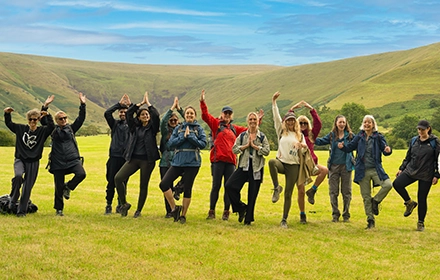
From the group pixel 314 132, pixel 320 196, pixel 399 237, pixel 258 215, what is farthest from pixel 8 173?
pixel 399 237

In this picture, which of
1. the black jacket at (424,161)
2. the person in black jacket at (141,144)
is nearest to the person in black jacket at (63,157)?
the person in black jacket at (141,144)

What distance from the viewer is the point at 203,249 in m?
10.7

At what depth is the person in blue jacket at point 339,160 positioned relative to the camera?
14609 millimetres

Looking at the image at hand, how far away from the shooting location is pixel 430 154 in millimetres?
13422

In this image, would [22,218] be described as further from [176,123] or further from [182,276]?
[182,276]

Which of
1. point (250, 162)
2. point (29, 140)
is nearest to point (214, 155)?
point (250, 162)

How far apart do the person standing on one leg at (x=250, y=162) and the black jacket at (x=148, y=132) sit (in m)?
2.02

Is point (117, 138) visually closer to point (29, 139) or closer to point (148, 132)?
point (148, 132)

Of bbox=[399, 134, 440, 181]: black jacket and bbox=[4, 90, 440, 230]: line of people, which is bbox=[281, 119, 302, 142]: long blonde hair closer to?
bbox=[4, 90, 440, 230]: line of people

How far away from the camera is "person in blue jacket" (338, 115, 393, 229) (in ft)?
45.2

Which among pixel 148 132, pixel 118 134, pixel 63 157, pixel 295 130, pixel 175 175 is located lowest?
pixel 175 175

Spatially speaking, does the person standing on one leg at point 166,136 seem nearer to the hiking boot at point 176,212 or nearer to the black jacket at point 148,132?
the black jacket at point 148,132

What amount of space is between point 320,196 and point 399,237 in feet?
40.9

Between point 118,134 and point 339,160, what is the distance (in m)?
6.07
